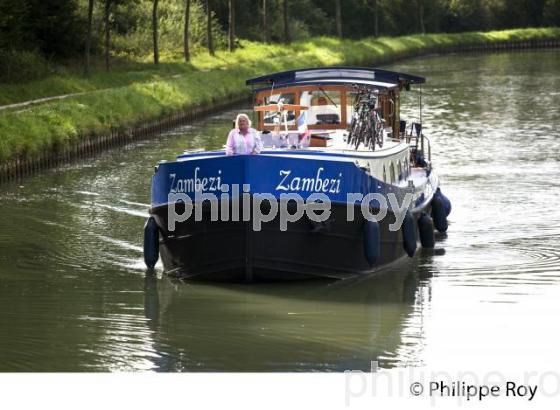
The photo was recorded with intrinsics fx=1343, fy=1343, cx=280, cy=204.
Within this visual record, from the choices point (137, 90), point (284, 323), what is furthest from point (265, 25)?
point (284, 323)

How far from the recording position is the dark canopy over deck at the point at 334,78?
1061 inches

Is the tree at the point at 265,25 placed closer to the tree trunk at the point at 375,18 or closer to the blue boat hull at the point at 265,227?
the tree trunk at the point at 375,18

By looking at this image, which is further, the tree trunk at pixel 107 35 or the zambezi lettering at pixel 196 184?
the tree trunk at pixel 107 35

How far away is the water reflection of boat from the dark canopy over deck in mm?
4548

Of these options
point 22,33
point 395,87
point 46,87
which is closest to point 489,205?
point 395,87

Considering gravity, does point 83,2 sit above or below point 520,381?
above

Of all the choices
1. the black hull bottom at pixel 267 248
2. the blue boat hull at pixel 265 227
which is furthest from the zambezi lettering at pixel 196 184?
the black hull bottom at pixel 267 248

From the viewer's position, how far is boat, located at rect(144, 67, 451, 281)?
21422mm

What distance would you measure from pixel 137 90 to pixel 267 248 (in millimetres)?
28963

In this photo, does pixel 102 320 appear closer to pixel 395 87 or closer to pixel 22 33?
pixel 395 87

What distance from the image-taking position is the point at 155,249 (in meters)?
23.7

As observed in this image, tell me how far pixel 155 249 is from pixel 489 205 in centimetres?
1070

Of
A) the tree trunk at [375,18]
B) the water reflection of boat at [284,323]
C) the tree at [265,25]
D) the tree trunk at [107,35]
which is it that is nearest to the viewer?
the water reflection of boat at [284,323]

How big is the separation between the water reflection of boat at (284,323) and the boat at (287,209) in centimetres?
40
